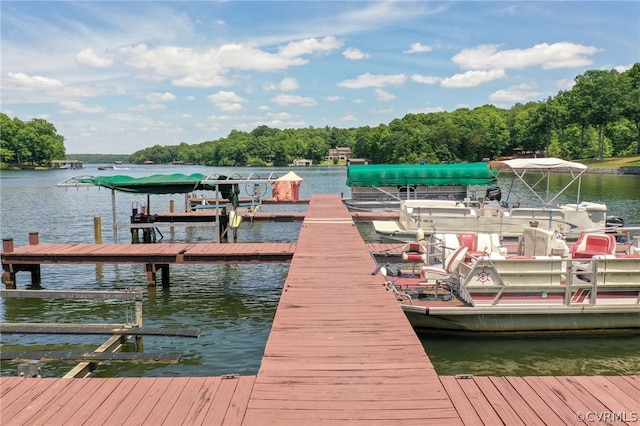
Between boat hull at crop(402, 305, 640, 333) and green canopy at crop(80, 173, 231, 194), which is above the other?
green canopy at crop(80, 173, 231, 194)

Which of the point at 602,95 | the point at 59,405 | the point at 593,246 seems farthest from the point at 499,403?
the point at 602,95

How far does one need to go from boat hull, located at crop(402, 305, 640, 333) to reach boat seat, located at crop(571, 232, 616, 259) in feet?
5.75

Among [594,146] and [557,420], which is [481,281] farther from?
[594,146]

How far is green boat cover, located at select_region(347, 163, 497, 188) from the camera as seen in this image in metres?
25.8

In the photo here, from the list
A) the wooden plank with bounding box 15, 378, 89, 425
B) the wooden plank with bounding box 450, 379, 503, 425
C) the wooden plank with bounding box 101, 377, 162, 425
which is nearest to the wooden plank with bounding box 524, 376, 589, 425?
the wooden plank with bounding box 450, 379, 503, 425

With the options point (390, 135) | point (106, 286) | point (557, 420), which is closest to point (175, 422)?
point (557, 420)

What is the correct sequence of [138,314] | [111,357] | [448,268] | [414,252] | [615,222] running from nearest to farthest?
[111,357] < [138,314] < [448,268] < [414,252] < [615,222]

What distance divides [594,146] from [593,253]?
358ft

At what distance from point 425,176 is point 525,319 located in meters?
16.4

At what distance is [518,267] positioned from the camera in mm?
10180

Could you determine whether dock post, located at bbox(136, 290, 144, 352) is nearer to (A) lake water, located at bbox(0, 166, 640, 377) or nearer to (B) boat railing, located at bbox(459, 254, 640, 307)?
(A) lake water, located at bbox(0, 166, 640, 377)

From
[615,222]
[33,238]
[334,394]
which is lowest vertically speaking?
[334,394]

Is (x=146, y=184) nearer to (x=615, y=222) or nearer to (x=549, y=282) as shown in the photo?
(x=549, y=282)

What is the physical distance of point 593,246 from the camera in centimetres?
1202
